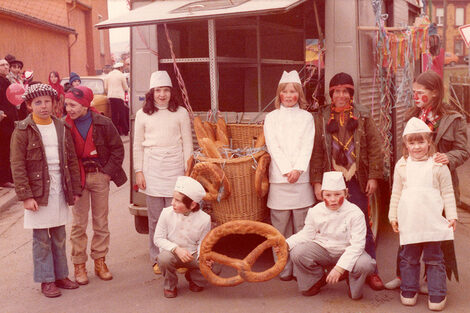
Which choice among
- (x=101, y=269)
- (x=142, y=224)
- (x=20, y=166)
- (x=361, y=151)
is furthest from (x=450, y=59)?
(x=20, y=166)

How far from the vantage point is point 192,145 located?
17.9 feet

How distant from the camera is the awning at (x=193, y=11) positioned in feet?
15.2

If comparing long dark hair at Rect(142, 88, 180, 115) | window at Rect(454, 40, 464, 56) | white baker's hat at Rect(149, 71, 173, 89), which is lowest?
long dark hair at Rect(142, 88, 180, 115)

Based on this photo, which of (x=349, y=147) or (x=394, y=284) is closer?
(x=394, y=284)

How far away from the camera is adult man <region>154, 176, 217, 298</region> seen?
15.5 feet

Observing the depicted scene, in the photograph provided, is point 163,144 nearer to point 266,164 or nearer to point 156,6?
point 266,164

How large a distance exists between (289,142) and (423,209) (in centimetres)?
125

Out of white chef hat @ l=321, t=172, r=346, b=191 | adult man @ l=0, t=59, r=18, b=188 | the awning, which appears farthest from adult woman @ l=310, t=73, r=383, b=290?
adult man @ l=0, t=59, r=18, b=188

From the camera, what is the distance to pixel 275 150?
5.02 metres

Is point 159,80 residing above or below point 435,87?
above

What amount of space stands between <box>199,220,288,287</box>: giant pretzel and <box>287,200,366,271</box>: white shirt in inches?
9.9

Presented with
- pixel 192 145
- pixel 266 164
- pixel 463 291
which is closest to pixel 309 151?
pixel 266 164

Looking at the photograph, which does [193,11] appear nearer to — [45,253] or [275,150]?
[275,150]

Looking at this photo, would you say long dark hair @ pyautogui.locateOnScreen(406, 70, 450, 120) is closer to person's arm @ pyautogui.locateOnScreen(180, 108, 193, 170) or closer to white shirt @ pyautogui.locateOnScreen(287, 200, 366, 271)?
white shirt @ pyautogui.locateOnScreen(287, 200, 366, 271)
